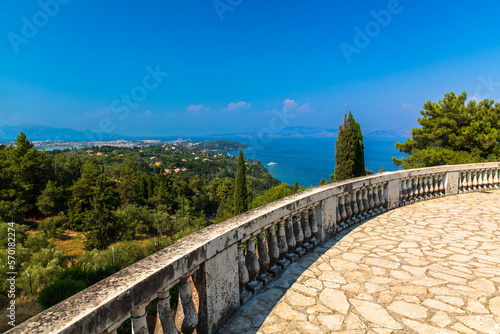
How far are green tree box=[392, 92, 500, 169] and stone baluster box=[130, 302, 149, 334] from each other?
1795 cm

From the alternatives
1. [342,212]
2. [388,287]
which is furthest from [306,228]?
[342,212]

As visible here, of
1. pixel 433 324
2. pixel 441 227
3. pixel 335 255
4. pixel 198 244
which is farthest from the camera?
pixel 441 227

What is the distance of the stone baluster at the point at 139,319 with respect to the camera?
1731 millimetres

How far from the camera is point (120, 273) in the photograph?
6.14 ft

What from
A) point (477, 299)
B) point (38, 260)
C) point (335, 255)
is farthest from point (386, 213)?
point (38, 260)

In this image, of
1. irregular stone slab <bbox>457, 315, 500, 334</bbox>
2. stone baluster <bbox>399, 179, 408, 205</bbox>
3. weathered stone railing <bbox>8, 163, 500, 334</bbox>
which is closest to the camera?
weathered stone railing <bbox>8, 163, 500, 334</bbox>

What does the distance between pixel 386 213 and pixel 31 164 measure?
54.1m

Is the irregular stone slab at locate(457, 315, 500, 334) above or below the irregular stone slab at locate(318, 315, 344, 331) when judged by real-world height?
below

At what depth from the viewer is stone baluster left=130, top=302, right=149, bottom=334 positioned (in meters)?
1.73

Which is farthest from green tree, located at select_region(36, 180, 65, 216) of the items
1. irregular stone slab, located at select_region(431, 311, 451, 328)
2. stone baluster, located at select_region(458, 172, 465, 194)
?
irregular stone slab, located at select_region(431, 311, 451, 328)

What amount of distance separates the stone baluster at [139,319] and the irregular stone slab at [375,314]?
2.15 m

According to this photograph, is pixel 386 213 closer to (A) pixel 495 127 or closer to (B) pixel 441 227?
(B) pixel 441 227

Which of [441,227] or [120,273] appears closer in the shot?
[120,273]

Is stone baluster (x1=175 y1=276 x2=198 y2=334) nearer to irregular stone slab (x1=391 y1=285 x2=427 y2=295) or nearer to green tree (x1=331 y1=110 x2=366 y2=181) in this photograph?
irregular stone slab (x1=391 y1=285 x2=427 y2=295)
